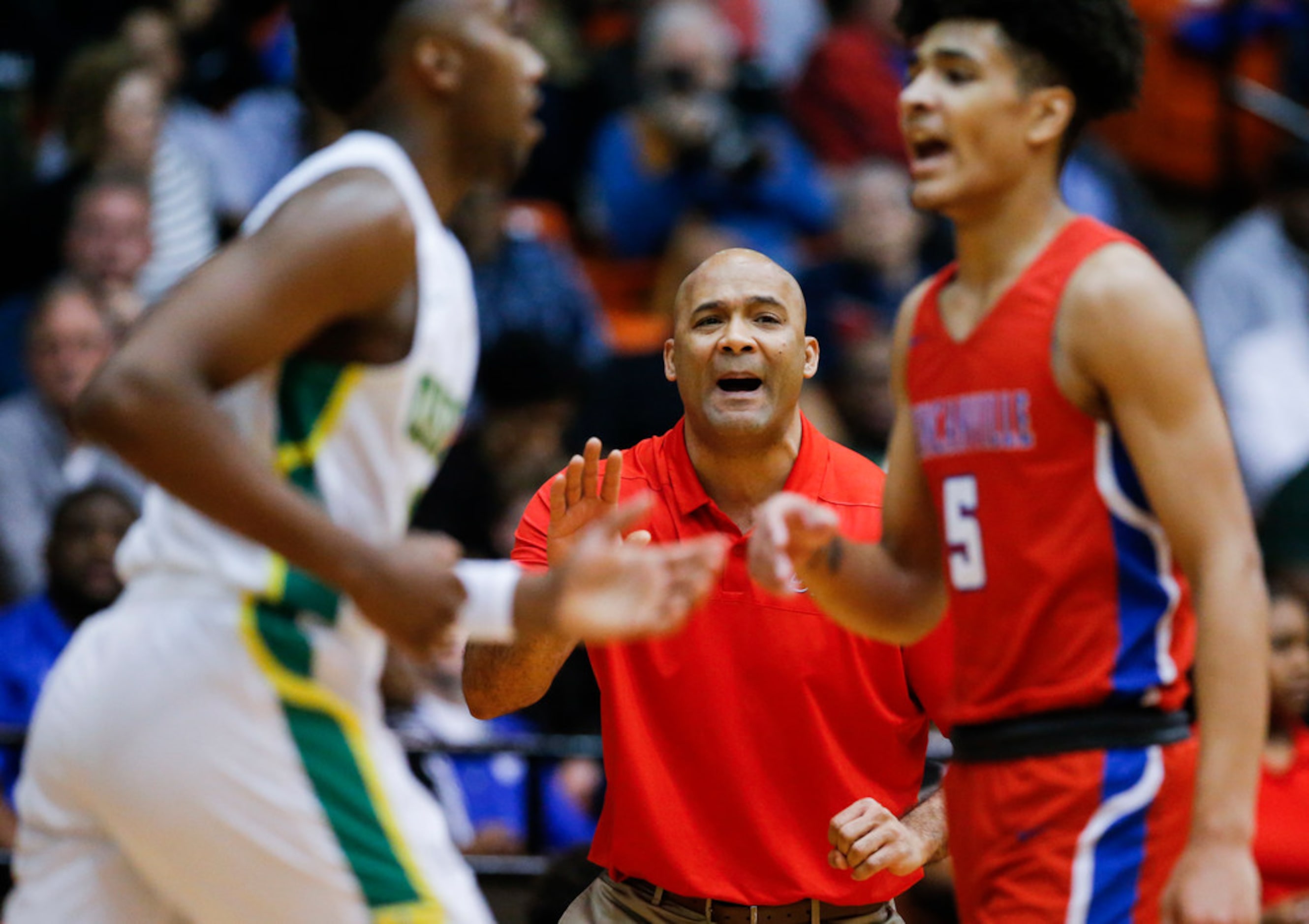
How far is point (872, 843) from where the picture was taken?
3.36m

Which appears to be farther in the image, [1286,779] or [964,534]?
[1286,779]

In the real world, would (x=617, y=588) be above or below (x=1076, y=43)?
below

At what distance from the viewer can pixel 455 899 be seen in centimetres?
259

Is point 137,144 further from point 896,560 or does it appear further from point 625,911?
point 896,560

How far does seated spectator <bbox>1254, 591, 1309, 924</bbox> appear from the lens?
17.6 ft

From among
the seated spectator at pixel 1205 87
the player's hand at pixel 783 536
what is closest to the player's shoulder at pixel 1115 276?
the player's hand at pixel 783 536

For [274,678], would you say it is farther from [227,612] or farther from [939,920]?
[939,920]

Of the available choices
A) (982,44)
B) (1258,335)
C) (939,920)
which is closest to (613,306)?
(1258,335)

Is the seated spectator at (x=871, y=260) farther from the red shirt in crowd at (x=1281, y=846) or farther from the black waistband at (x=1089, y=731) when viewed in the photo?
the black waistband at (x=1089, y=731)

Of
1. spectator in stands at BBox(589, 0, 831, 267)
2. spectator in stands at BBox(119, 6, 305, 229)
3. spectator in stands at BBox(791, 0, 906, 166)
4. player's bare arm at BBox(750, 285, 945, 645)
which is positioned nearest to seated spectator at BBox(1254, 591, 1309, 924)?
player's bare arm at BBox(750, 285, 945, 645)

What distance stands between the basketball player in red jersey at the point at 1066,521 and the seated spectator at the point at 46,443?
4.40m

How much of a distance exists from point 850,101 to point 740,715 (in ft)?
20.1

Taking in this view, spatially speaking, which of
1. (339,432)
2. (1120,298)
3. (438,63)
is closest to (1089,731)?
(1120,298)

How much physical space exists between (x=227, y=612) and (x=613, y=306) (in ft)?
21.2
